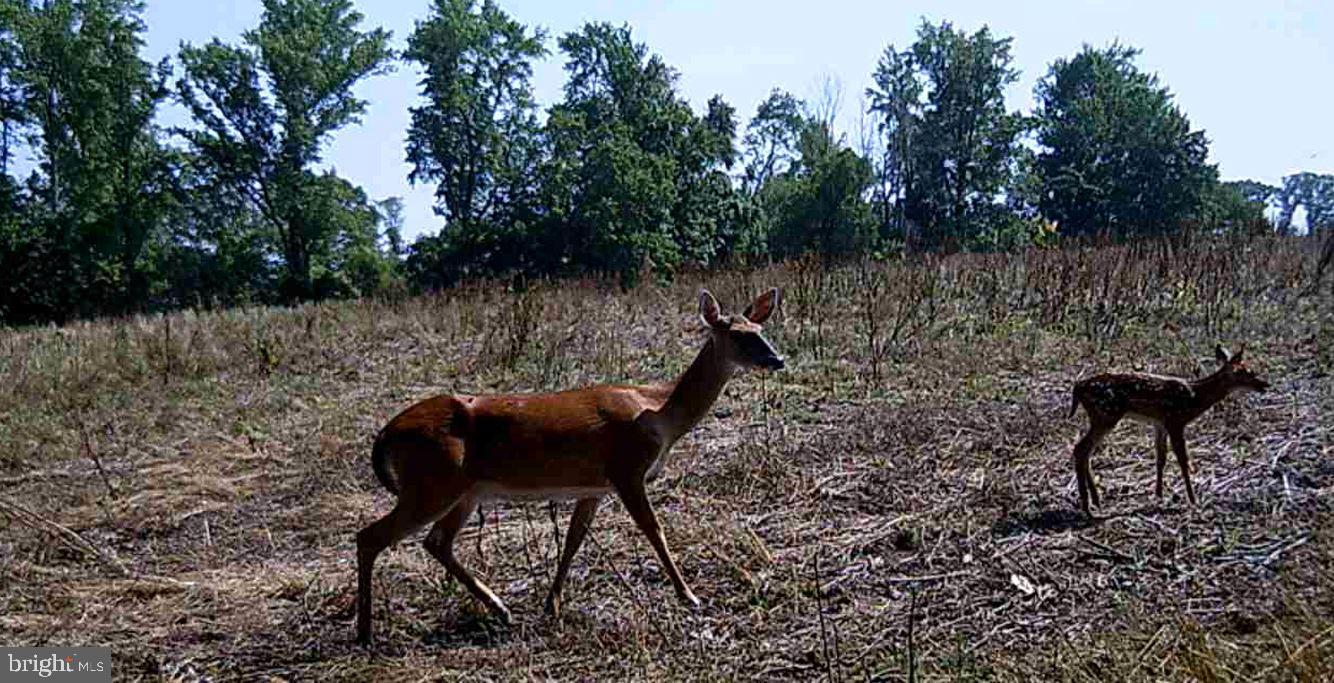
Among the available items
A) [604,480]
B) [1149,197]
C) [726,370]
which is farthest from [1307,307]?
[1149,197]

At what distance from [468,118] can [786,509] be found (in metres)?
45.5

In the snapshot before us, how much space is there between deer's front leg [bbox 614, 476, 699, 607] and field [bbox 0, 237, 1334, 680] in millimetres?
180

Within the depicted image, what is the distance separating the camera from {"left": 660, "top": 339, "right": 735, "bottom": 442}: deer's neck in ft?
18.8

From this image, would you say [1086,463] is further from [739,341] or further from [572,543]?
[572,543]

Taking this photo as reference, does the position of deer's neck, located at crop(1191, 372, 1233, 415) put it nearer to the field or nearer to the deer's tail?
the field

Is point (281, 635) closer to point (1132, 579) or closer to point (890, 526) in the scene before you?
point (890, 526)

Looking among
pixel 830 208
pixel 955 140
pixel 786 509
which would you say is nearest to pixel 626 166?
pixel 830 208

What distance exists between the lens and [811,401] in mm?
10078

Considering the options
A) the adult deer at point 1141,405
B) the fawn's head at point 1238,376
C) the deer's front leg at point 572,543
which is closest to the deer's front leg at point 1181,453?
the adult deer at point 1141,405

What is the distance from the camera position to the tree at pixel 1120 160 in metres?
49.3

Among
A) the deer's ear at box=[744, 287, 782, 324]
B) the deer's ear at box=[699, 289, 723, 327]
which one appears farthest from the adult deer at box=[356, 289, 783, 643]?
the deer's ear at box=[744, 287, 782, 324]

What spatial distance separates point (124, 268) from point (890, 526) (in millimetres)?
45561

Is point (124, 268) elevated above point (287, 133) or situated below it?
below

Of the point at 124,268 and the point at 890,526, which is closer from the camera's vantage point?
the point at 890,526
